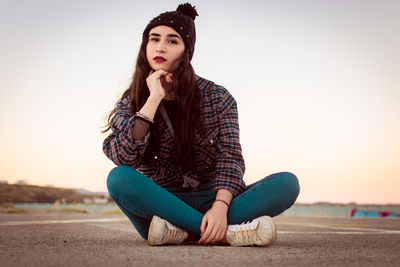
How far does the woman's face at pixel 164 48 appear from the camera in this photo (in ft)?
9.32

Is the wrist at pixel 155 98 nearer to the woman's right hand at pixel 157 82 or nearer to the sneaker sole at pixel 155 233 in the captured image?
the woman's right hand at pixel 157 82

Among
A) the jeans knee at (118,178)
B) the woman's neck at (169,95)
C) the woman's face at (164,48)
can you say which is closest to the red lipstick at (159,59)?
the woman's face at (164,48)

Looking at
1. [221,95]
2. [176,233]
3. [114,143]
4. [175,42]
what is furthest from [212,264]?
[175,42]

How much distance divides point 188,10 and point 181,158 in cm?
120

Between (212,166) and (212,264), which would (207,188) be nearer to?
(212,166)

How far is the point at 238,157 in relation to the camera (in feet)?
9.00

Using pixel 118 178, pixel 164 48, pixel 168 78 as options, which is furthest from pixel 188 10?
pixel 118 178

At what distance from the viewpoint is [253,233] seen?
236 centimetres

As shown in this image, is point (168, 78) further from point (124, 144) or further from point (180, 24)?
point (124, 144)

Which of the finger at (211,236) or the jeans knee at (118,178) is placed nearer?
the finger at (211,236)

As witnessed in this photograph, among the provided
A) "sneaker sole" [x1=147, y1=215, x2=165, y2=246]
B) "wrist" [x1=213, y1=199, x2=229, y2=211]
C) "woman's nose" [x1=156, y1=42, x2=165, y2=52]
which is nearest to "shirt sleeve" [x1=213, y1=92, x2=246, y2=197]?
"wrist" [x1=213, y1=199, x2=229, y2=211]

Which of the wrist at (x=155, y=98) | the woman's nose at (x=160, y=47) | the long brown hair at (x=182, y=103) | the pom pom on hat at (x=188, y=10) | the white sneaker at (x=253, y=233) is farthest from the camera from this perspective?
the pom pom on hat at (x=188, y=10)

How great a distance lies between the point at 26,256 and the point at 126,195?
2.39 feet

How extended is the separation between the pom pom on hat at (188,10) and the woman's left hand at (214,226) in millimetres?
1553
